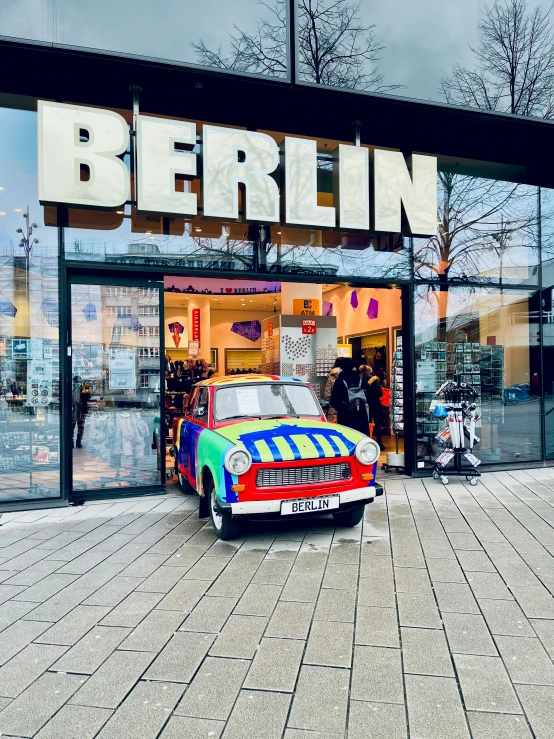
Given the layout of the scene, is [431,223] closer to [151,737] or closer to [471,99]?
[471,99]

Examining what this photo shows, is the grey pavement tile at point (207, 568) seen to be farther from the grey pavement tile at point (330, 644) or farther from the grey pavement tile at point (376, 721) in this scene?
the grey pavement tile at point (376, 721)

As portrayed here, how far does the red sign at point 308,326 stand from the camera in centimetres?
1207

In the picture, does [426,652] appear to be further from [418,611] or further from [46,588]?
[46,588]

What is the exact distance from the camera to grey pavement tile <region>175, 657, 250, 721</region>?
2592mm

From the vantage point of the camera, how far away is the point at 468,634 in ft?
11.0

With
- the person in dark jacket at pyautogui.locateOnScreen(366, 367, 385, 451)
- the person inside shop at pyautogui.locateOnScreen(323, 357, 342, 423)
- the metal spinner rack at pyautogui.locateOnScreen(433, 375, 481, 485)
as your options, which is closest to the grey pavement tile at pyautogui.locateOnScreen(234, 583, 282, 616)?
the metal spinner rack at pyautogui.locateOnScreen(433, 375, 481, 485)

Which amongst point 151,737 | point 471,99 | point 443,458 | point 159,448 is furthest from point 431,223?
point 151,737

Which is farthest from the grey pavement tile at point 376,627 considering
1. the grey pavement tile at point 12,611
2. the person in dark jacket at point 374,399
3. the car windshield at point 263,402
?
the person in dark jacket at point 374,399

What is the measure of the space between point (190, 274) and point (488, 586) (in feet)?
17.9

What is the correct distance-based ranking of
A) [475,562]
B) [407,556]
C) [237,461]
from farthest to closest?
[237,461]
[407,556]
[475,562]

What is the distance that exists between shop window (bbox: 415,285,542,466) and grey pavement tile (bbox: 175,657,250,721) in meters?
6.19

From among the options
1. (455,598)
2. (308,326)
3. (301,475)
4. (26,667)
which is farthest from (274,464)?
(308,326)

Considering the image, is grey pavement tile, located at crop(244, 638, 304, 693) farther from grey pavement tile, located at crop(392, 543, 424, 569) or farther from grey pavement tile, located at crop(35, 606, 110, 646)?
grey pavement tile, located at crop(392, 543, 424, 569)

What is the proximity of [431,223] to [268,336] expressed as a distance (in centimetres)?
587
